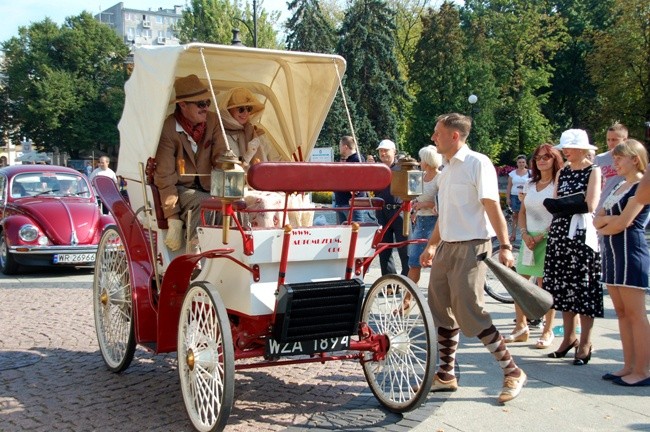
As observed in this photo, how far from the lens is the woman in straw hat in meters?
6.27

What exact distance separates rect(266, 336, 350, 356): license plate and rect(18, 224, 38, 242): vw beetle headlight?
8.83m

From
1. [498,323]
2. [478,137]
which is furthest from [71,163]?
[498,323]

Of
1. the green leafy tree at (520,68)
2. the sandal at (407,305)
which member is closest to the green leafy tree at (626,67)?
the green leafy tree at (520,68)

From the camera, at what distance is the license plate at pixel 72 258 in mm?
12117

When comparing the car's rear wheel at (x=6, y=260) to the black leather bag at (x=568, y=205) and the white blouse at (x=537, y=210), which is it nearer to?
the white blouse at (x=537, y=210)

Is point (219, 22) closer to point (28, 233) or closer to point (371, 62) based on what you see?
point (371, 62)

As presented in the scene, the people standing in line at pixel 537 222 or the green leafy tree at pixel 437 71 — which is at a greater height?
the green leafy tree at pixel 437 71

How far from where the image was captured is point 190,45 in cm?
511

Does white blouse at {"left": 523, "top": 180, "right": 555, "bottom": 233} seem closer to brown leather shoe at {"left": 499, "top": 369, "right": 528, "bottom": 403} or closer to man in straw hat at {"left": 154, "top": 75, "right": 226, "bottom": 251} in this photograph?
brown leather shoe at {"left": 499, "top": 369, "right": 528, "bottom": 403}

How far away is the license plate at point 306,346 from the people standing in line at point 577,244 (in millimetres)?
2416

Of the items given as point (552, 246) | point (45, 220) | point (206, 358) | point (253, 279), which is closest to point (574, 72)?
point (45, 220)

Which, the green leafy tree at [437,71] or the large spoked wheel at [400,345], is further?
the green leafy tree at [437,71]

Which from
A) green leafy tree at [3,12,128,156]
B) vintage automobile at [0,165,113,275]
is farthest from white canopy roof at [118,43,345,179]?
green leafy tree at [3,12,128,156]

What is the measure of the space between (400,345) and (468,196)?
121 centimetres
